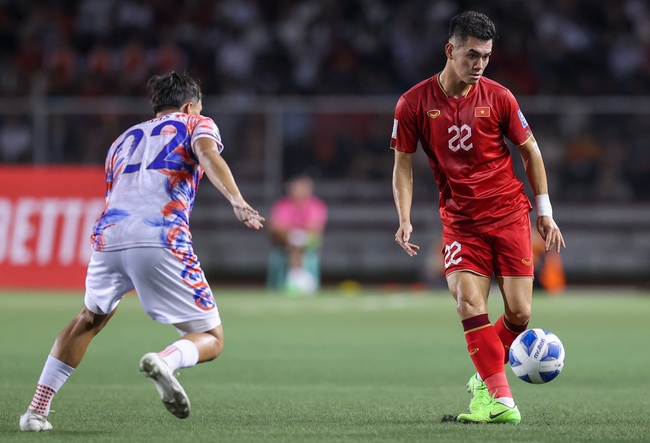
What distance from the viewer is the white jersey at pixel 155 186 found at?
6164 millimetres

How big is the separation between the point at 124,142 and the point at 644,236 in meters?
16.2

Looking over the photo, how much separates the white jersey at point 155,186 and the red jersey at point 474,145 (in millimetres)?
1581

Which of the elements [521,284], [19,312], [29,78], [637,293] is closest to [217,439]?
[521,284]

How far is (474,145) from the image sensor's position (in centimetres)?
711

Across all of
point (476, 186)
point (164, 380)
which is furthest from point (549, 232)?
point (164, 380)

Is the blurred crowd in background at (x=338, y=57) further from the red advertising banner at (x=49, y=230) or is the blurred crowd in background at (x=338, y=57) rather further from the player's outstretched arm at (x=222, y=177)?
the player's outstretched arm at (x=222, y=177)

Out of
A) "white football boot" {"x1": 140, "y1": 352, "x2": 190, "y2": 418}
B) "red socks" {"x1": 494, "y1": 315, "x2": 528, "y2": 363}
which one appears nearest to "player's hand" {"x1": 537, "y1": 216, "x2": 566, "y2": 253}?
"red socks" {"x1": 494, "y1": 315, "x2": 528, "y2": 363}

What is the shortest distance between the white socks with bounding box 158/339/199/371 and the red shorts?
1.88 m

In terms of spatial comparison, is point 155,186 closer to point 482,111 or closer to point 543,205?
point 482,111

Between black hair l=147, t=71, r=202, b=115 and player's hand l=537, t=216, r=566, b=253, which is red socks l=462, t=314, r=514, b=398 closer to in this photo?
player's hand l=537, t=216, r=566, b=253

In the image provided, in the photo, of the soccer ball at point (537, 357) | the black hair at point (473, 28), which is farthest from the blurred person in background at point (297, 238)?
the black hair at point (473, 28)

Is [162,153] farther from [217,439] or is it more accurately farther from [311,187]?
[311,187]

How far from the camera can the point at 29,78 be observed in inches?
967

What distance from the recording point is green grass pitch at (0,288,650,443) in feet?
21.0
